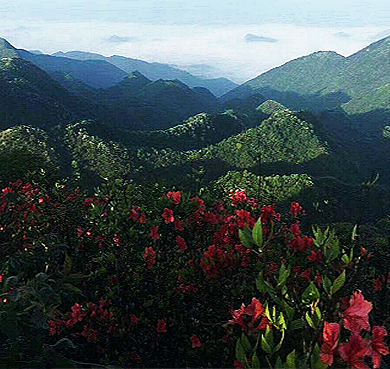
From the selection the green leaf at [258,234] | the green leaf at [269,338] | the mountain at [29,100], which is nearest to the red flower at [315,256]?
the green leaf at [258,234]

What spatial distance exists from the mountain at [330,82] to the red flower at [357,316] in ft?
395

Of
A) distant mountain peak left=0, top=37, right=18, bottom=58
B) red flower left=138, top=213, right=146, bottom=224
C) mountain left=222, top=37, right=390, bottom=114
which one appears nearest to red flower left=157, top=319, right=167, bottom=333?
red flower left=138, top=213, right=146, bottom=224

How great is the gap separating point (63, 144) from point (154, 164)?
853 cm

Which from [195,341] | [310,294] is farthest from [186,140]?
[310,294]

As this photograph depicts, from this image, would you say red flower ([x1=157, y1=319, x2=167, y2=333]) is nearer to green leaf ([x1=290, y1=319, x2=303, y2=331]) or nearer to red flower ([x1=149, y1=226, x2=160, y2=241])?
red flower ([x1=149, y1=226, x2=160, y2=241])

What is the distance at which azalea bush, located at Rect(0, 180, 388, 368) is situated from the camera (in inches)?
55.8

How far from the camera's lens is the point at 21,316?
1.70 metres

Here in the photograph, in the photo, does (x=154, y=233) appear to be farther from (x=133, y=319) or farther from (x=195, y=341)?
(x=195, y=341)

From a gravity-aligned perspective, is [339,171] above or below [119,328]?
below

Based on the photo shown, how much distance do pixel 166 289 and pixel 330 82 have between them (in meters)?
169

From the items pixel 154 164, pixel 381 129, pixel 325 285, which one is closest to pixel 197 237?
pixel 325 285

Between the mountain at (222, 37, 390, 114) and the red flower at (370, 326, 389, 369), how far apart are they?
12045 cm

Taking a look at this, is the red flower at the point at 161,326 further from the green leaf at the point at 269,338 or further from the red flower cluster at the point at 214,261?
the green leaf at the point at 269,338

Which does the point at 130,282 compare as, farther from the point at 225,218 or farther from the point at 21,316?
the point at 21,316
